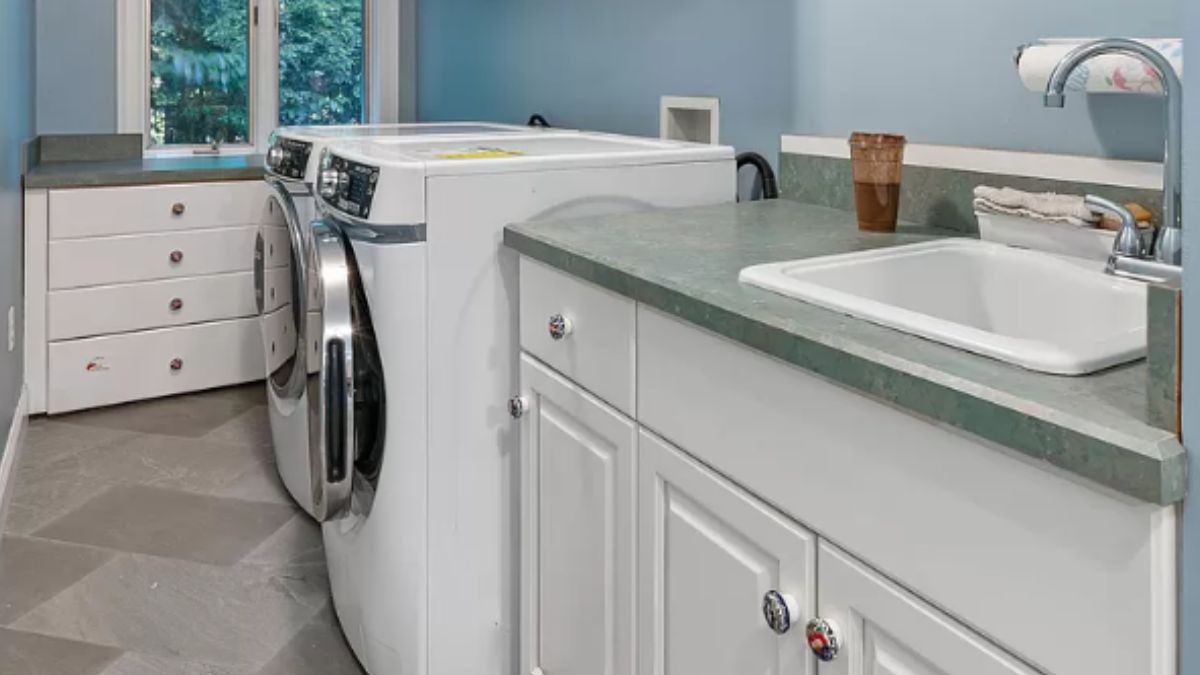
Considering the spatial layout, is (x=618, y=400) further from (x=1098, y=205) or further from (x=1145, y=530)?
(x=1145, y=530)

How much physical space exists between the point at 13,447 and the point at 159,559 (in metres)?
0.84

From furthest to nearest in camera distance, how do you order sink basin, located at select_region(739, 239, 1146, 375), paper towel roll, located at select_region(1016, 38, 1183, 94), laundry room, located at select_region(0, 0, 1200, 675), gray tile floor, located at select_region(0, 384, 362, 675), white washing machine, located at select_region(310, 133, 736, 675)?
gray tile floor, located at select_region(0, 384, 362, 675) < white washing machine, located at select_region(310, 133, 736, 675) < paper towel roll, located at select_region(1016, 38, 1183, 94) < sink basin, located at select_region(739, 239, 1146, 375) < laundry room, located at select_region(0, 0, 1200, 675)

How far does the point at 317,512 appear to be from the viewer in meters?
1.80

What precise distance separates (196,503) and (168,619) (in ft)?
2.05

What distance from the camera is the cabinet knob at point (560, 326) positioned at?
147cm

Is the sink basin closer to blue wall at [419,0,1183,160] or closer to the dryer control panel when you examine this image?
blue wall at [419,0,1183,160]

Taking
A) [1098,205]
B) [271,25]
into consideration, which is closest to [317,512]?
[1098,205]

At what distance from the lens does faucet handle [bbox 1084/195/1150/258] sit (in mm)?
1127

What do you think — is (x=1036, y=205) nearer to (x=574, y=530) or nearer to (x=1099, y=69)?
(x=1099, y=69)

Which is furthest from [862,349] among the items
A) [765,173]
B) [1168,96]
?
[765,173]

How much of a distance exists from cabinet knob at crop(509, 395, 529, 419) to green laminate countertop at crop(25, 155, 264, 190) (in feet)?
7.15

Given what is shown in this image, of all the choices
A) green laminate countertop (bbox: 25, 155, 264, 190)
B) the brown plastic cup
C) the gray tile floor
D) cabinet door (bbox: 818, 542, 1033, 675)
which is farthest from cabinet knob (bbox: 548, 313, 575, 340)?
green laminate countertop (bbox: 25, 155, 264, 190)

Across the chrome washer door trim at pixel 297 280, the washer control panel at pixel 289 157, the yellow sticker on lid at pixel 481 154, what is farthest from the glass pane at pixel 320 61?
the yellow sticker on lid at pixel 481 154

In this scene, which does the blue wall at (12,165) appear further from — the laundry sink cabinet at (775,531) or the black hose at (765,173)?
the black hose at (765,173)
